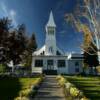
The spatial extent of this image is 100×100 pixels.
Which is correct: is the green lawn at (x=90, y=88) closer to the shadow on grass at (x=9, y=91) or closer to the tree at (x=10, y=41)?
the shadow on grass at (x=9, y=91)

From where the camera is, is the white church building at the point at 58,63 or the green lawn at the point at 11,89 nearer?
the green lawn at the point at 11,89

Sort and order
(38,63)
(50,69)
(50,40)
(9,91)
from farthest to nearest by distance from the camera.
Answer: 1. (50,40)
2. (38,63)
3. (50,69)
4. (9,91)

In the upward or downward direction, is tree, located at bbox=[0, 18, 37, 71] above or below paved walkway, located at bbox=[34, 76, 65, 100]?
above

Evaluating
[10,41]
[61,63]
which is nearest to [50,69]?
[61,63]

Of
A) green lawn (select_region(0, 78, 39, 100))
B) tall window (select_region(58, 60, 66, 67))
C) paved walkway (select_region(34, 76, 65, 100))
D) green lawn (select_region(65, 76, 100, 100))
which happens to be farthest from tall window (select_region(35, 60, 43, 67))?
paved walkway (select_region(34, 76, 65, 100))

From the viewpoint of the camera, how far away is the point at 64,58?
61312 mm

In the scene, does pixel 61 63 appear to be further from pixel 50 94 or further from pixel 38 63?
pixel 50 94

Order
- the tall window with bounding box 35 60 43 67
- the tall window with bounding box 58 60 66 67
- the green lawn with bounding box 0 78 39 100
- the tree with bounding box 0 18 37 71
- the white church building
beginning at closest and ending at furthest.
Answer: the green lawn with bounding box 0 78 39 100
the tree with bounding box 0 18 37 71
the white church building
the tall window with bounding box 35 60 43 67
the tall window with bounding box 58 60 66 67

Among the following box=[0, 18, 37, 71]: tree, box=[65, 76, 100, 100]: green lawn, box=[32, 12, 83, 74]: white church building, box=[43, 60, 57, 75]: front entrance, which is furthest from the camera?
box=[32, 12, 83, 74]: white church building

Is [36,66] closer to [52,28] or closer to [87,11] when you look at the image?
[52,28]

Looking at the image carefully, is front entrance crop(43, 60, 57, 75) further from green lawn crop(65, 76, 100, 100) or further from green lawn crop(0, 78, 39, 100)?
green lawn crop(0, 78, 39, 100)

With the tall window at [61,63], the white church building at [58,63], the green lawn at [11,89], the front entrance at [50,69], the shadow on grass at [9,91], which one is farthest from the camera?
the tall window at [61,63]

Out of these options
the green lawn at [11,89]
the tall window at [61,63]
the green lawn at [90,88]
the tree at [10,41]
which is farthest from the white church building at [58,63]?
the green lawn at [11,89]

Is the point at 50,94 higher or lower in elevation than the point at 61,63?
lower
